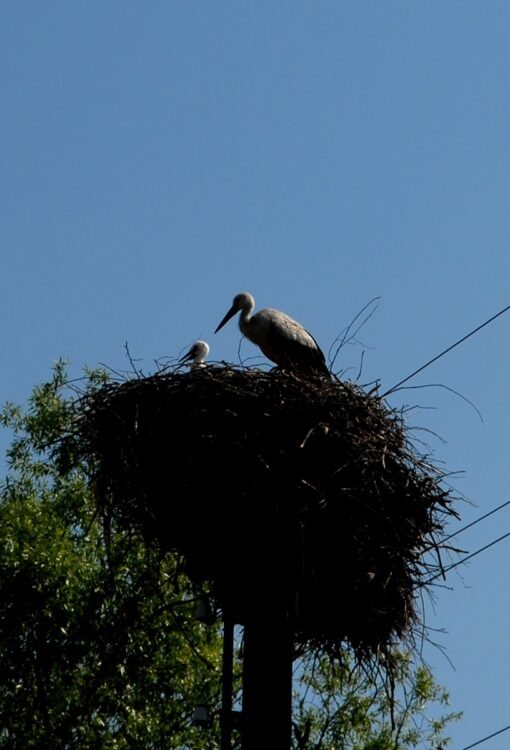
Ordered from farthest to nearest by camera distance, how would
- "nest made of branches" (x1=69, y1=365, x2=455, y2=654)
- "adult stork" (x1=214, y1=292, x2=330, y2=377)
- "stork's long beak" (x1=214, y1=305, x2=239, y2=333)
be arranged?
"stork's long beak" (x1=214, y1=305, x2=239, y2=333) → "adult stork" (x1=214, y1=292, x2=330, y2=377) → "nest made of branches" (x1=69, y1=365, x2=455, y2=654)

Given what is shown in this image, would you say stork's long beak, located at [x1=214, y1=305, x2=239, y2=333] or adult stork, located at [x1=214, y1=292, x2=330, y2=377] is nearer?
adult stork, located at [x1=214, y1=292, x2=330, y2=377]

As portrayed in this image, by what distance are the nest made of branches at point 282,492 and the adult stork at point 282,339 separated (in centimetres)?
268

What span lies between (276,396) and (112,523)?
169cm

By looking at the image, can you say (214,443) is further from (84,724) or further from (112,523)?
(84,724)

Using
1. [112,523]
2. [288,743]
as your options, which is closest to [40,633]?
[112,523]

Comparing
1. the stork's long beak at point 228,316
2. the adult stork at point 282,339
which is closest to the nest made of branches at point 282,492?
the adult stork at point 282,339

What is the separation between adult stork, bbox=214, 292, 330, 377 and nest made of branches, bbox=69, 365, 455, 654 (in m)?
2.68

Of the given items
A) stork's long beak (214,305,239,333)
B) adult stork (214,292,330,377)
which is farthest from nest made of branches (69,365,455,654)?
stork's long beak (214,305,239,333)

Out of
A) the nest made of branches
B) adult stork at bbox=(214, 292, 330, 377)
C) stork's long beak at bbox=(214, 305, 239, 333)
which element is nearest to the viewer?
the nest made of branches

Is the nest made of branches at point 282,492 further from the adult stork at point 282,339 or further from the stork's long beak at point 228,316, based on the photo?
the stork's long beak at point 228,316

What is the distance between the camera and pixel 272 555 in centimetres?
1083

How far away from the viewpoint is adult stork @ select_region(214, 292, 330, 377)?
48.7 feet

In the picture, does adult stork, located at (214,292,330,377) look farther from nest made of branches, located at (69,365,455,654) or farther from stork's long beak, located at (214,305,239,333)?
nest made of branches, located at (69,365,455,654)

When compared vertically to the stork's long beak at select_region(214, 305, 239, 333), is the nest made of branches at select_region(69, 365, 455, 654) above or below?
below
